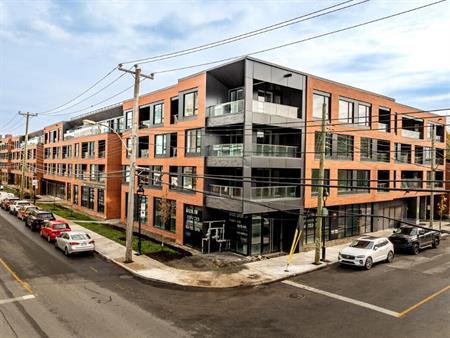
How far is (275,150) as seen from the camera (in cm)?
2225

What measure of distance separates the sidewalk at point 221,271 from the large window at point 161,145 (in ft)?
30.7

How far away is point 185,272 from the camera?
59.1ft

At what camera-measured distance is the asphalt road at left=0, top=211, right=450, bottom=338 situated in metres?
11.2

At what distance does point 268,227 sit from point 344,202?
8698mm

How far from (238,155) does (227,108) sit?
131 inches

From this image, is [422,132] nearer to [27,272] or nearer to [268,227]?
[268,227]

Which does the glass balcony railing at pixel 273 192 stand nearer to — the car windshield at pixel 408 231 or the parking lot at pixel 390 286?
the parking lot at pixel 390 286

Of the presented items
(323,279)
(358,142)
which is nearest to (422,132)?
(358,142)

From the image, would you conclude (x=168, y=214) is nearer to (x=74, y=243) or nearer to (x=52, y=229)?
(x=74, y=243)

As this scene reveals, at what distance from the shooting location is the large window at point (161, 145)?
93.1ft

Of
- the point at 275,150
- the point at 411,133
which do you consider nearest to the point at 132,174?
the point at 275,150

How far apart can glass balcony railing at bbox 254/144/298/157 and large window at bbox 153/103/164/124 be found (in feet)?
36.3

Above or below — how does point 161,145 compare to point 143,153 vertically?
above

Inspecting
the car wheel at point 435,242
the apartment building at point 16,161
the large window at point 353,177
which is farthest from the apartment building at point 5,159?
the car wheel at point 435,242
